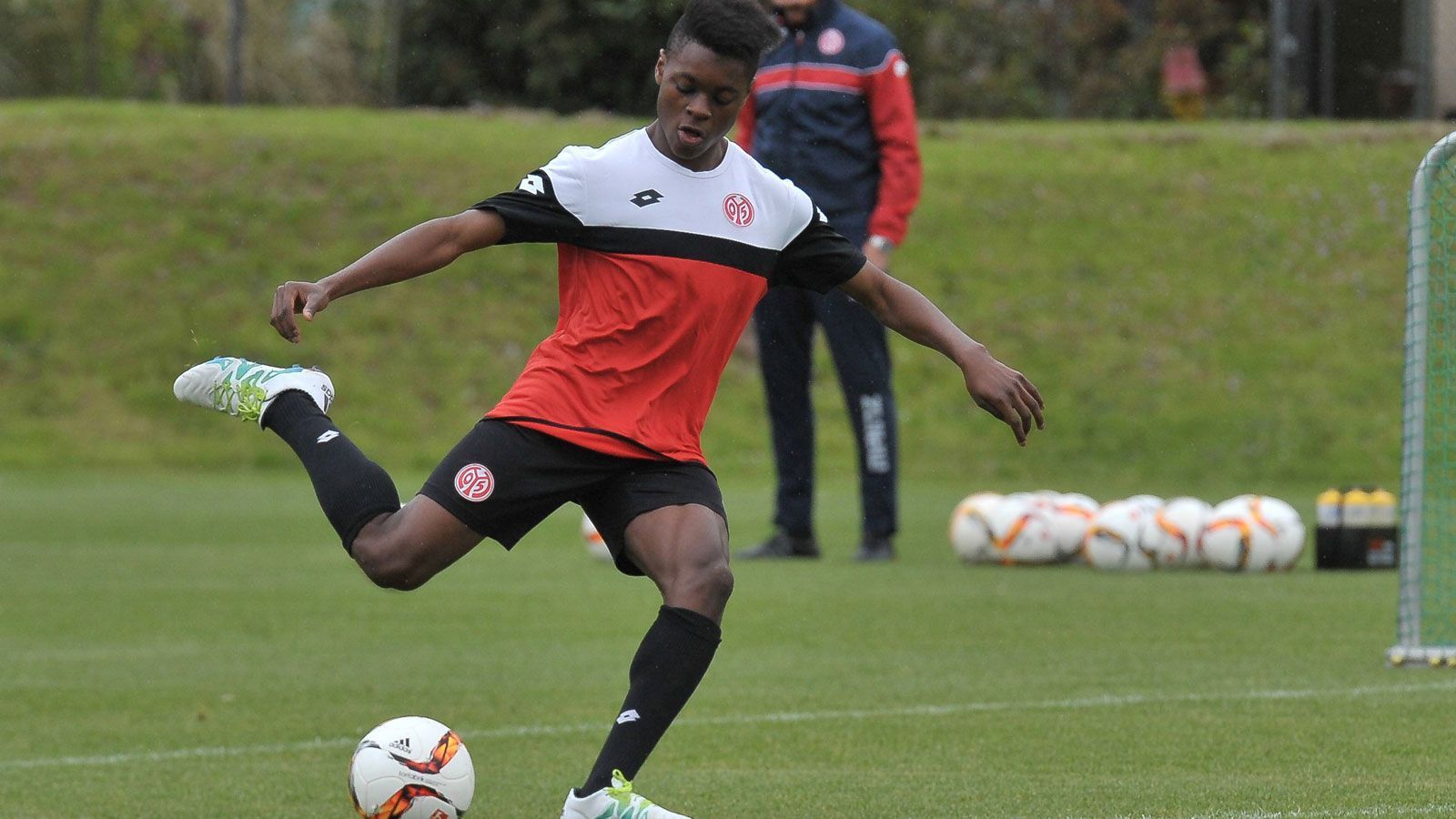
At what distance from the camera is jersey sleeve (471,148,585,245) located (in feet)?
15.5

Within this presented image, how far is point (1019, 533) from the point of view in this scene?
1085 cm

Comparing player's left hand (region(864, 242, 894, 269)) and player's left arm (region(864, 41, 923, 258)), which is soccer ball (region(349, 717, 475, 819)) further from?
player's left arm (region(864, 41, 923, 258))

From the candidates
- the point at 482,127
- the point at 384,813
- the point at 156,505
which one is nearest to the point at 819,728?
the point at 384,813

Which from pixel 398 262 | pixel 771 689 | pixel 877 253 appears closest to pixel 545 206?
pixel 398 262

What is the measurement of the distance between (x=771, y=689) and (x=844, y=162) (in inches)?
171

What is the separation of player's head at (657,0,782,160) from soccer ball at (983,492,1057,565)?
6321mm

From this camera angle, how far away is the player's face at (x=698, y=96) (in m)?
4.70

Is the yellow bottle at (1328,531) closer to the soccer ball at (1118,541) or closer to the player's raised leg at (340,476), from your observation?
the soccer ball at (1118,541)

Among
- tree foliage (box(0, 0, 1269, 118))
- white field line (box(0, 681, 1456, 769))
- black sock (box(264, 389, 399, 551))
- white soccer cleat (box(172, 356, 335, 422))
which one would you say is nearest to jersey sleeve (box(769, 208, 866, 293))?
black sock (box(264, 389, 399, 551))

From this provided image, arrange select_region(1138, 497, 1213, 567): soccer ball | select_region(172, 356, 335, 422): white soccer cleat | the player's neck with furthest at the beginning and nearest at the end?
select_region(1138, 497, 1213, 567): soccer ball, select_region(172, 356, 335, 422): white soccer cleat, the player's neck

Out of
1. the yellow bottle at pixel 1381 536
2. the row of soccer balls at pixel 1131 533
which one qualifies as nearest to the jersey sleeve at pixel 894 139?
the row of soccer balls at pixel 1131 533

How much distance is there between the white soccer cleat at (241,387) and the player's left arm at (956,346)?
143cm

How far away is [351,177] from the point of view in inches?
945

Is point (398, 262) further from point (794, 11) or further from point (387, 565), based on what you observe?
point (794, 11)
